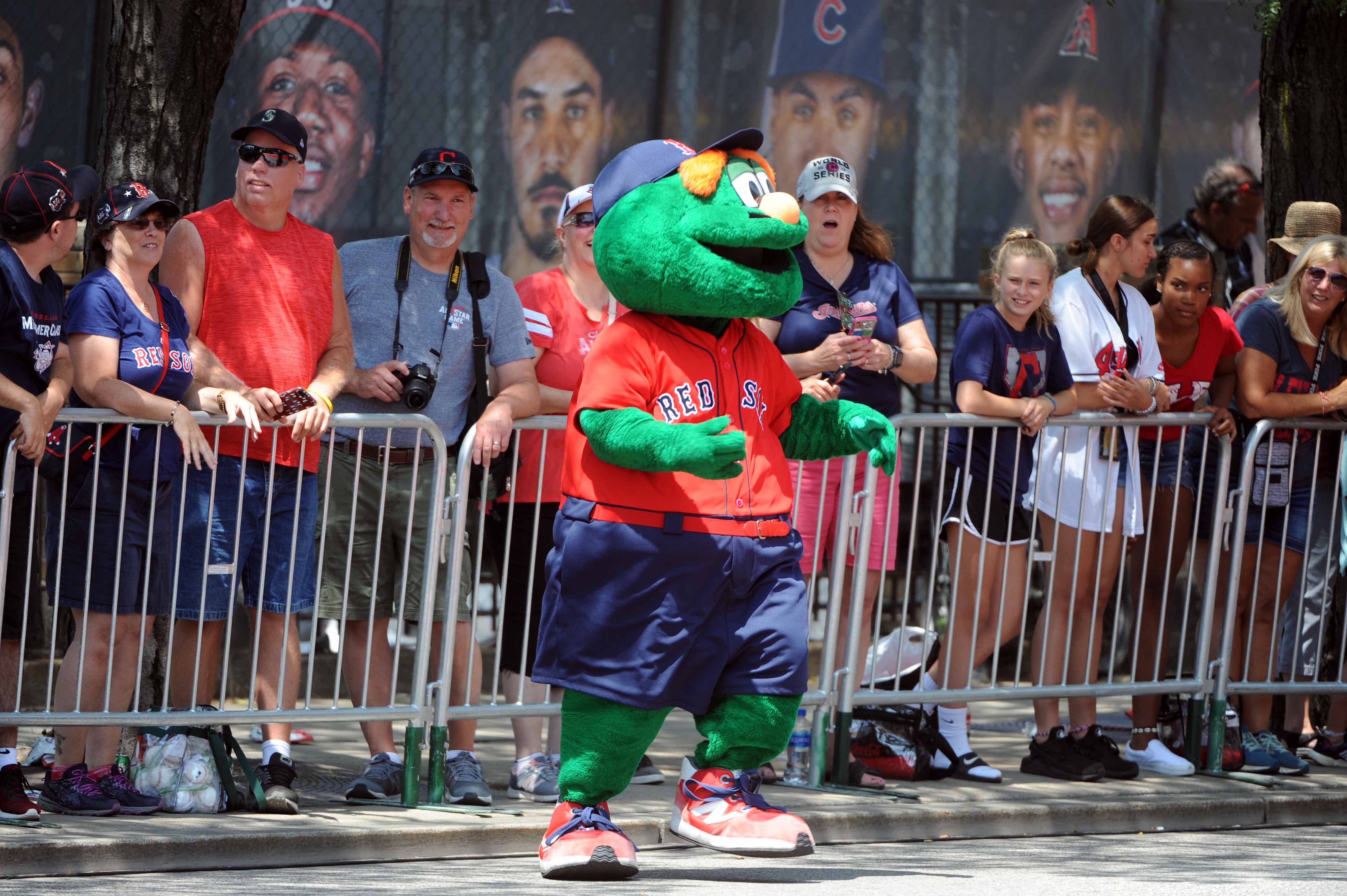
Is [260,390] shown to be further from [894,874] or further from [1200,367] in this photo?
[1200,367]

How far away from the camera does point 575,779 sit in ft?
17.3

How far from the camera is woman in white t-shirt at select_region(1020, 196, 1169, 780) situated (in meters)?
7.11

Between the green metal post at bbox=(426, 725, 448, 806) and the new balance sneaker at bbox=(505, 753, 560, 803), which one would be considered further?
the new balance sneaker at bbox=(505, 753, 560, 803)

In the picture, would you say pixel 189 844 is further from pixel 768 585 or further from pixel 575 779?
pixel 768 585

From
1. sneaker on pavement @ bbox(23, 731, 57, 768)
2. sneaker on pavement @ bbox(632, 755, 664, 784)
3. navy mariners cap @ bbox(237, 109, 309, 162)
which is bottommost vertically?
sneaker on pavement @ bbox(23, 731, 57, 768)

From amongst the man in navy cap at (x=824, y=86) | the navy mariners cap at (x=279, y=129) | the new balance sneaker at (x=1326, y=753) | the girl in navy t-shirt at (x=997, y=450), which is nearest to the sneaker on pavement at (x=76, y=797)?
the navy mariners cap at (x=279, y=129)

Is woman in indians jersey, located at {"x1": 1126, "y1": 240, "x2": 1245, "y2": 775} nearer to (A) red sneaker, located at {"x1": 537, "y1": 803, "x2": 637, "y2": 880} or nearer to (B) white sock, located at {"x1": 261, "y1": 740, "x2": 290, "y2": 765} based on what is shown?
(A) red sneaker, located at {"x1": 537, "y1": 803, "x2": 637, "y2": 880}

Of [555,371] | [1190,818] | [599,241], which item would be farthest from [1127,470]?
[599,241]

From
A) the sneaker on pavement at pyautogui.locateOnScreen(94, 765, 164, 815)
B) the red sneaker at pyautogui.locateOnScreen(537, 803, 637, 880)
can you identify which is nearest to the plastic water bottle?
the red sneaker at pyautogui.locateOnScreen(537, 803, 637, 880)

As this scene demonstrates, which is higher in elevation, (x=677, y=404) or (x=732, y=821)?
(x=677, y=404)

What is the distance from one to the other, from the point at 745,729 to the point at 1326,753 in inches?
144

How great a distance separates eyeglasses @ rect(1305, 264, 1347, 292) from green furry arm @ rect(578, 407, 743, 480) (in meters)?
3.49

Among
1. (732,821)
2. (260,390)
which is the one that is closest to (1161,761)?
(732,821)

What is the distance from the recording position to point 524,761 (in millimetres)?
6590
